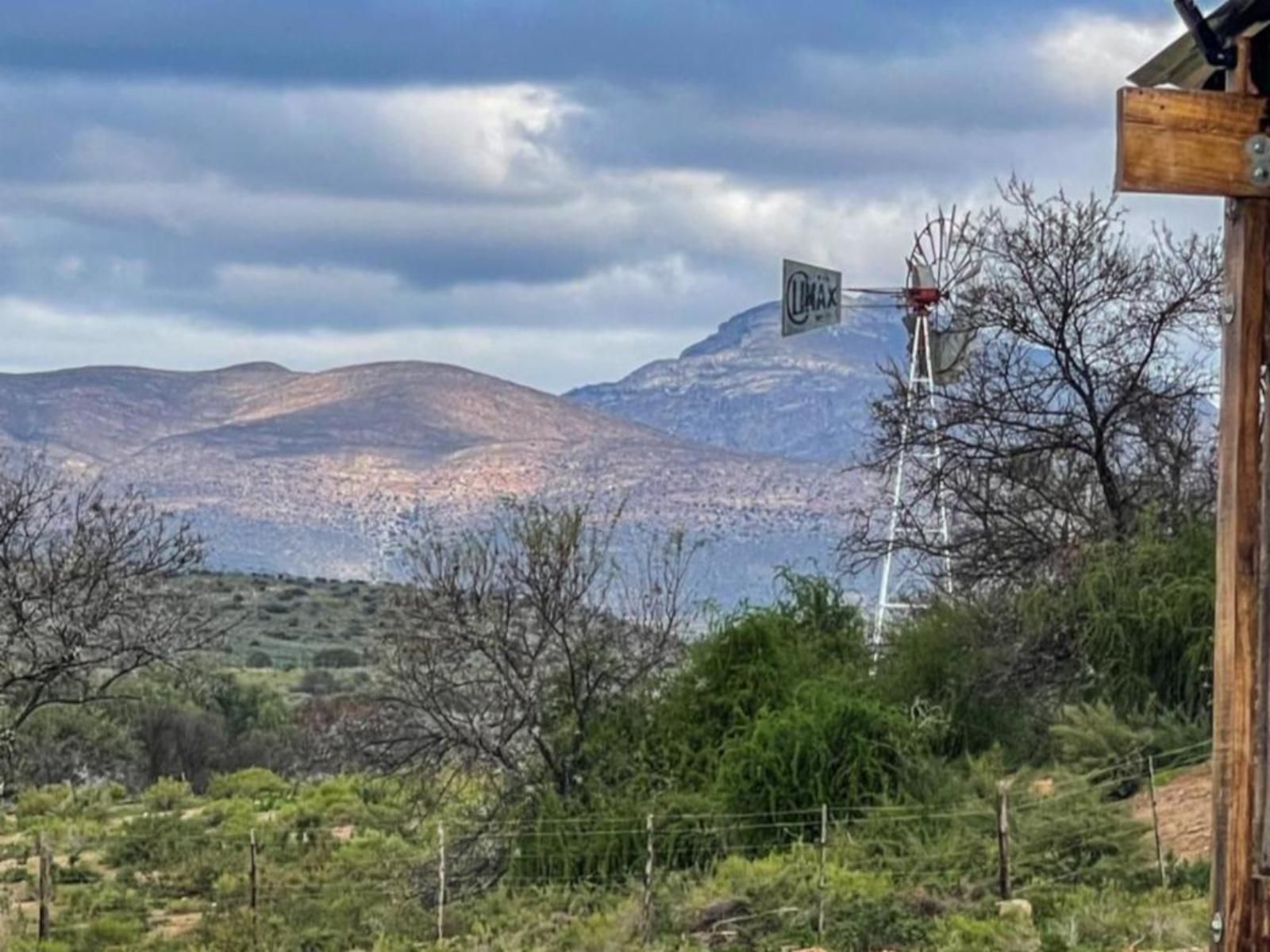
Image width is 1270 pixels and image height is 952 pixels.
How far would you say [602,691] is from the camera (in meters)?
23.5

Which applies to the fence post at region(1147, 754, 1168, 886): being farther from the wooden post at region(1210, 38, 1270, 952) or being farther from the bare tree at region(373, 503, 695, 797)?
the wooden post at region(1210, 38, 1270, 952)

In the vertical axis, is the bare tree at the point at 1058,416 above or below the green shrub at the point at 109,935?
above

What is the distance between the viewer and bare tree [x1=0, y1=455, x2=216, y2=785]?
23750mm

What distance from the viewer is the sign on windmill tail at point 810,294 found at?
29547mm

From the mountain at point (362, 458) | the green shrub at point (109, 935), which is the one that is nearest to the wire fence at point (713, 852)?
the green shrub at point (109, 935)

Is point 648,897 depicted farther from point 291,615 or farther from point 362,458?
point 362,458

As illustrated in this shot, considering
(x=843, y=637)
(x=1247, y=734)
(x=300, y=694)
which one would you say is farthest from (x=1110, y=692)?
(x=300, y=694)

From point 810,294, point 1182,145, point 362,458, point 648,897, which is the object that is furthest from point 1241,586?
point 362,458

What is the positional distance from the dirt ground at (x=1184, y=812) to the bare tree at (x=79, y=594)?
11.6 metres

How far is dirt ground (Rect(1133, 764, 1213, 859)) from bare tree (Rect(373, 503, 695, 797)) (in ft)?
20.1

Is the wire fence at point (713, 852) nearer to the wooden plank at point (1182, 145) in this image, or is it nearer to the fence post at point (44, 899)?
the fence post at point (44, 899)

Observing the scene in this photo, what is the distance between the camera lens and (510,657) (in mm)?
23047

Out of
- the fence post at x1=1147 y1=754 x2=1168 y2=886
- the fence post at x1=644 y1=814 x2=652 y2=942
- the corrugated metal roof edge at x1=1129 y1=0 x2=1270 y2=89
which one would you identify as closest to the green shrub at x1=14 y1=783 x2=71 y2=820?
the fence post at x1=644 y1=814 x2=652 y2=942

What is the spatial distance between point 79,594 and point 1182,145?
19.4 m
